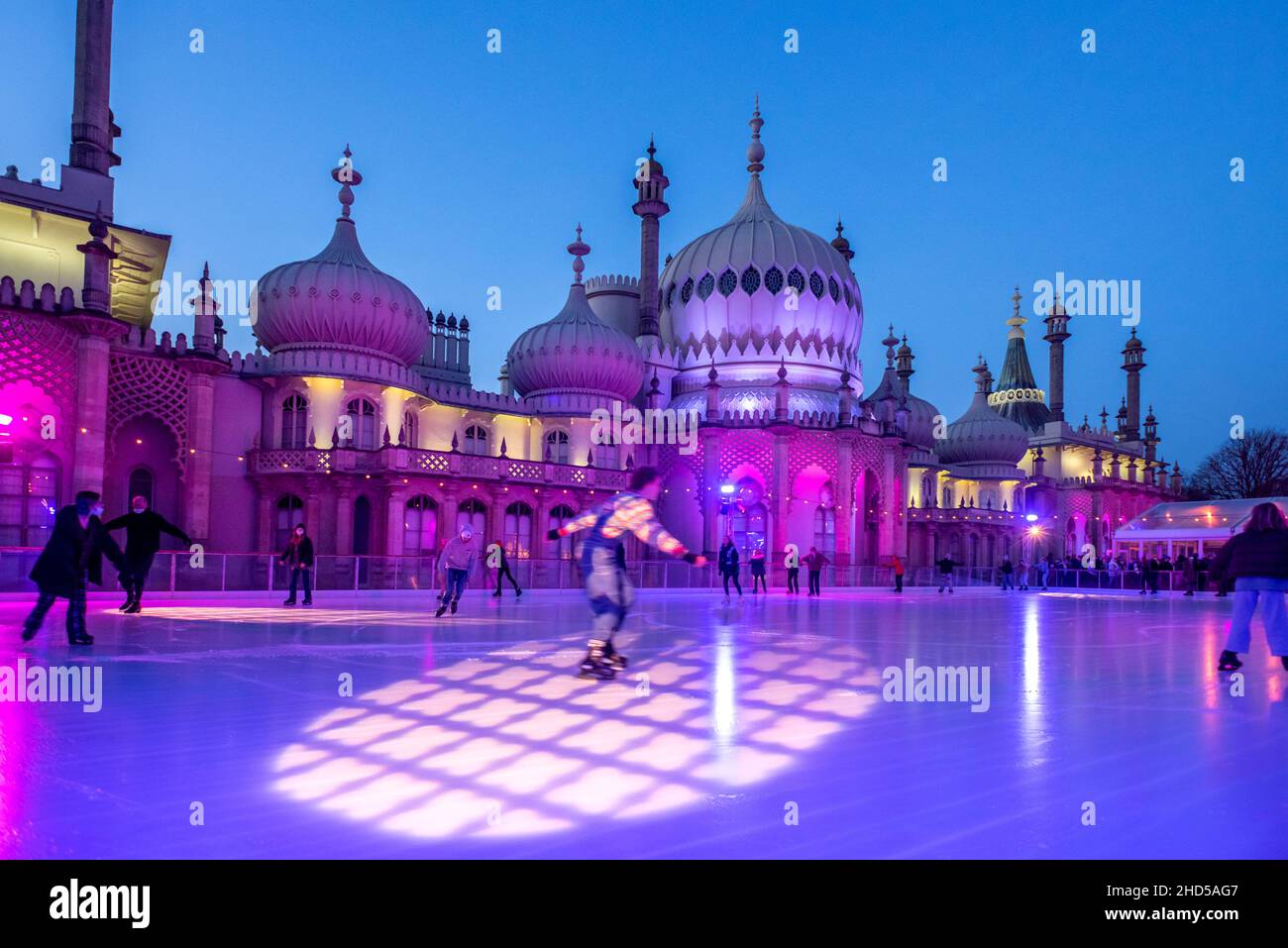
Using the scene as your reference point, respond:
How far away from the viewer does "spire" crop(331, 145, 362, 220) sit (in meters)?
33.0

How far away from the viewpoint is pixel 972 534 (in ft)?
171

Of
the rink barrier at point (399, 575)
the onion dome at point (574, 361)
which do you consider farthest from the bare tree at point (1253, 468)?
the onion dome at point (574, 361)

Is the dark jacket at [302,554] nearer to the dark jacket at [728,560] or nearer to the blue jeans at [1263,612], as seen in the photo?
the dark jacket at [728,560]

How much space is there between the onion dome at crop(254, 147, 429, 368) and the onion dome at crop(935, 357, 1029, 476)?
36.3m

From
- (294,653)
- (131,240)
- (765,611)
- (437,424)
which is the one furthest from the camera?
(437,424)

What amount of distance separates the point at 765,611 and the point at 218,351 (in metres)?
18.9

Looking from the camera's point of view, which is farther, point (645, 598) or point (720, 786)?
point (645, 598)

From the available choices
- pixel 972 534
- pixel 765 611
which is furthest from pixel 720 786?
pixel 972 534

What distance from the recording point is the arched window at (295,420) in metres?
30.2

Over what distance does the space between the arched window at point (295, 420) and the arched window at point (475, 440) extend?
21.8ft

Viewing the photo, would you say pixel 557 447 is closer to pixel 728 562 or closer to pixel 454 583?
pixel 728 562
